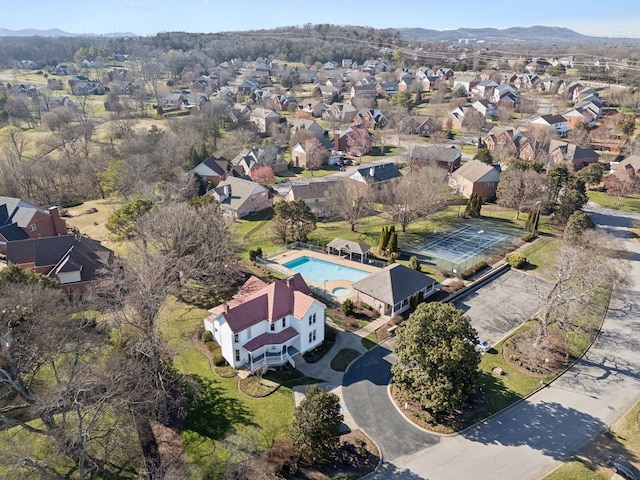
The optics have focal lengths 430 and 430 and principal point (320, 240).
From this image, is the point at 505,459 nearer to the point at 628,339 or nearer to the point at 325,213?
the point at 628,339

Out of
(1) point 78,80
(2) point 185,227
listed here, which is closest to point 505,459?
(2) point 185,227

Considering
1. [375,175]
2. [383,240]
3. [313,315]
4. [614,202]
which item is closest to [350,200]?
[383,240]

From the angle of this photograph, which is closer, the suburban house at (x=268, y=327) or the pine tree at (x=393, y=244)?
the suburban house at (x=268, y=327)

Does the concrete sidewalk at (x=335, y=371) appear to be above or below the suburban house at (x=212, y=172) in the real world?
below

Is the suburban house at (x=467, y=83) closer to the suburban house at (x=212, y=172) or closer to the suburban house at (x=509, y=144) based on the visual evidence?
the suburban house at (x=509, y=144)

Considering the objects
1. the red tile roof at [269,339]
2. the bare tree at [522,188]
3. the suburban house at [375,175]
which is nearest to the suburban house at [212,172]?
the suburban house at [375,175]

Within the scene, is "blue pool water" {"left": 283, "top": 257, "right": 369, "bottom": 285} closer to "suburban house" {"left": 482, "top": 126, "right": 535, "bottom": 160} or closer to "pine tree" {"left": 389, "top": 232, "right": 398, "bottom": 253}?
"pine tree" {"left": 389, "top": 232, "right": 398, "bottom": 253}

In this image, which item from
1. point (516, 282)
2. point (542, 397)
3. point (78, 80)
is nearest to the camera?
point (542, 397)
